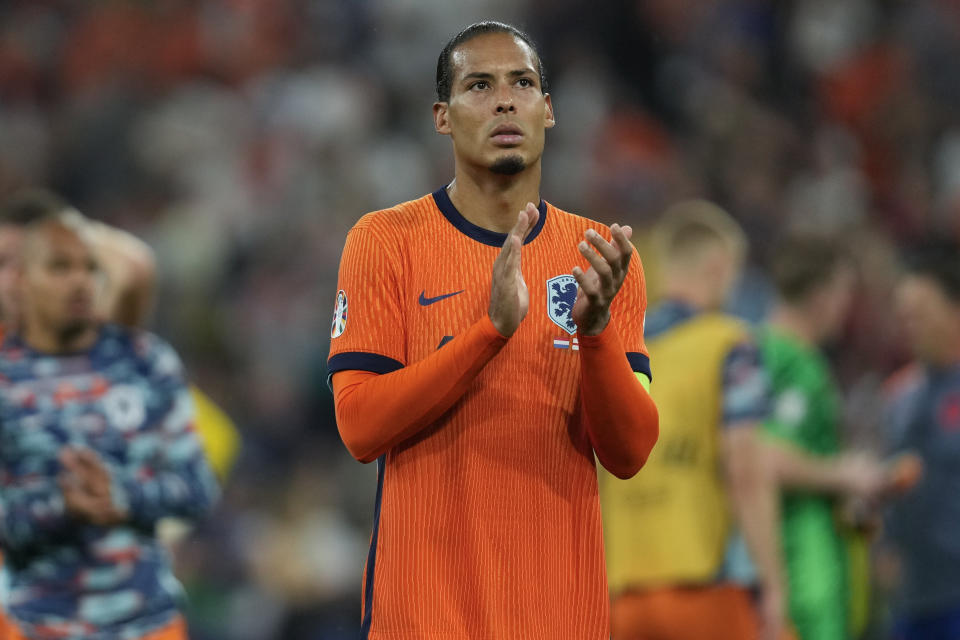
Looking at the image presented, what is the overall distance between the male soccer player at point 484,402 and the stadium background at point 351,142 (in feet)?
21.7

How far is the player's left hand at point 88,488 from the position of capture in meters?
4.69

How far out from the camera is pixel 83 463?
4.70 m

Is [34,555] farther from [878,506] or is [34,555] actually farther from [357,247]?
[878,506]

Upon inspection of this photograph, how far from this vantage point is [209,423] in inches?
276

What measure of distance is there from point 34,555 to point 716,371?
9.20 feet

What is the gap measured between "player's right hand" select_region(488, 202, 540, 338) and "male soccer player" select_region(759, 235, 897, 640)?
3.68m

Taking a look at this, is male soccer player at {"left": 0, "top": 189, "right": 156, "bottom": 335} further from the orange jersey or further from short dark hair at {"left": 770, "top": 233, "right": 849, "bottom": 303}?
short dark hair at {"left": 770, "top": 233, "right": 849, "bottom": 303}

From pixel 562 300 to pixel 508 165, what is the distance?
324 mm

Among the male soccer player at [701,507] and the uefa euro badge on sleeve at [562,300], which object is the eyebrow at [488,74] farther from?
the male soccer player at [701,507]

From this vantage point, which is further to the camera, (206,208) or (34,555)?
(206,208)

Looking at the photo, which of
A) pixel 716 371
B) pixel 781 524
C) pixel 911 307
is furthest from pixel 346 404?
pixel 911 307

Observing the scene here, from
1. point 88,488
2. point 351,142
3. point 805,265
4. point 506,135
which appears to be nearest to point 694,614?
point 805,265

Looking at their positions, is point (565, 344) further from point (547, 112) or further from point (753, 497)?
point (753, 497)

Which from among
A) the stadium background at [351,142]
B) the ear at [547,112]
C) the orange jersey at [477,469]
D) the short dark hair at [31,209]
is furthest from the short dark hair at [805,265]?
the orange jersey at [477,469]
